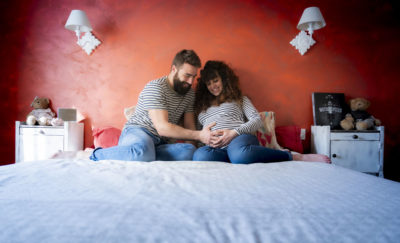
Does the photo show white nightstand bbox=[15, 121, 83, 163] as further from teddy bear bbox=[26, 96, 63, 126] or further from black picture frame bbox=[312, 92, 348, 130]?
black picture frame bbox=[312, 92, 348, 130]

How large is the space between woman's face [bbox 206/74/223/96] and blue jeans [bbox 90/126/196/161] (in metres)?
0.56

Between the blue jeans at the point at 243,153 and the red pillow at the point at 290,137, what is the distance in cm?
69

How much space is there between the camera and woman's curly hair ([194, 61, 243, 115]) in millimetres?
1814

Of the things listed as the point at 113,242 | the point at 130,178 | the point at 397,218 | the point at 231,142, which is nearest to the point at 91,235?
the point at 113,242

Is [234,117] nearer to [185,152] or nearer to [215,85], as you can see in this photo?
[215,85]

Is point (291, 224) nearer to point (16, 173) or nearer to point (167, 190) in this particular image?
point (167, 190)

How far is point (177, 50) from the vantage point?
87.1 inches

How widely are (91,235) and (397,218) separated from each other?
0.59m

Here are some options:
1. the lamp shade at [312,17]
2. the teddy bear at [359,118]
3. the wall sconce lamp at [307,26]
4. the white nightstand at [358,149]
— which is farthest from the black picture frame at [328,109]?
the lamp shade at [312,17]

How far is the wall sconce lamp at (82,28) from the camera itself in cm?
200

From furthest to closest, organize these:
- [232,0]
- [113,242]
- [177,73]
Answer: [232,0] → [177,73] → [113,242]

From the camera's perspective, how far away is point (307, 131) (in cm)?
227

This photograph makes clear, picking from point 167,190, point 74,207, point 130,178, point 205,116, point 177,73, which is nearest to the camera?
point 74,207

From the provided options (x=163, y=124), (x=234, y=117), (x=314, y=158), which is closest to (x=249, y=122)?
(x=234, y=117)
